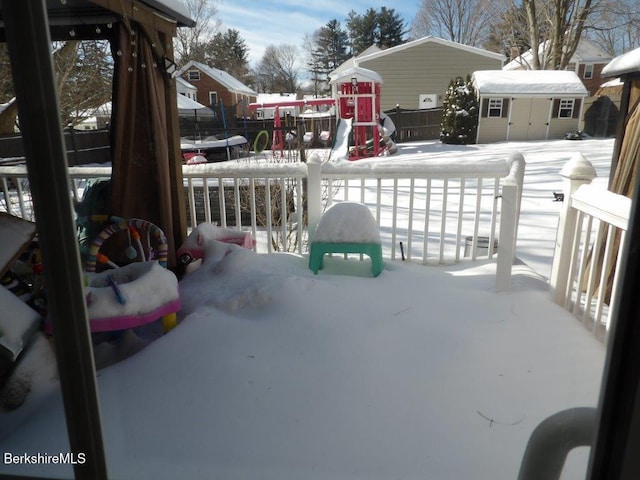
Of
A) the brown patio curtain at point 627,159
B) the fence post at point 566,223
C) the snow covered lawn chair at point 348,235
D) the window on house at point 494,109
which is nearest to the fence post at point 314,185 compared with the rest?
the snow covered lawn chair at point 348,235

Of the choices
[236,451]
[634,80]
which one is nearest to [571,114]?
[634,80]

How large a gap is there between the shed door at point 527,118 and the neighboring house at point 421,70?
5.14 ft

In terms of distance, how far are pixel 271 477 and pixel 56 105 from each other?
112cm

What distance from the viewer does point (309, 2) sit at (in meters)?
1.41

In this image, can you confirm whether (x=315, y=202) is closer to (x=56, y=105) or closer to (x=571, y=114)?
(x=56, y=105)

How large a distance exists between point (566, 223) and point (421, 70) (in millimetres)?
12298

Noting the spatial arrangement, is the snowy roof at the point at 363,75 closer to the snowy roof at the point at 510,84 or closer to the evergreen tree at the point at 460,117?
the evergreen tree at the point at 460,117

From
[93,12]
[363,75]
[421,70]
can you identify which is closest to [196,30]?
[93,12]

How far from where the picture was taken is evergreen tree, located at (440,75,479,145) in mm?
12594

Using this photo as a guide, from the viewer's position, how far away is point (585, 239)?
222 cm

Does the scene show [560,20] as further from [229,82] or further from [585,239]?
[229,82]

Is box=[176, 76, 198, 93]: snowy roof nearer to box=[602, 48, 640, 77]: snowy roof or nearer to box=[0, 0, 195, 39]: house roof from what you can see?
box=[0, 0, 195, 39]: house roof

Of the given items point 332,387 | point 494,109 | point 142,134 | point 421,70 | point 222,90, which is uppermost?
point 421,70

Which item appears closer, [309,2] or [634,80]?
[309,2]
